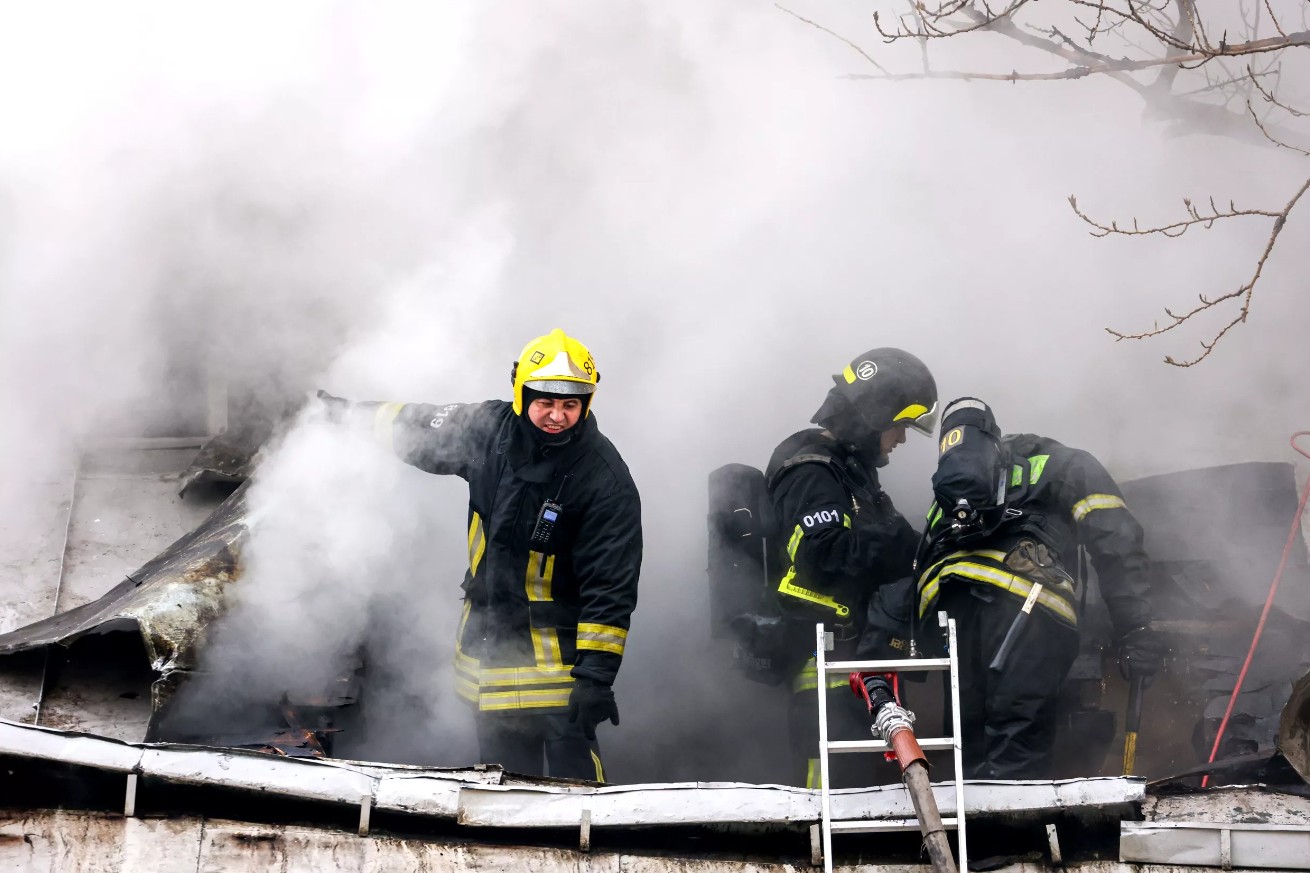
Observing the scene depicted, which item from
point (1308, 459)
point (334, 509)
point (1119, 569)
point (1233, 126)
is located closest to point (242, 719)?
point (334, 509)

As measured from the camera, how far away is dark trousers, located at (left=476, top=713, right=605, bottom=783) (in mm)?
4688

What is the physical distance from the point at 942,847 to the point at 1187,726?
9.01ft

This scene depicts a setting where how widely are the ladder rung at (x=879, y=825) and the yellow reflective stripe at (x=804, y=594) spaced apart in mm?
1478

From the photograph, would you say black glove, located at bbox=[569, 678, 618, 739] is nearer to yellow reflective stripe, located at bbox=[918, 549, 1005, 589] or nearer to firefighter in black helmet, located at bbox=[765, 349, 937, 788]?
firefighter in black helmet, located at bbox=[765, 349, 937, 788]

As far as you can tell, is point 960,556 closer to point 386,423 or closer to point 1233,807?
point 1233,807

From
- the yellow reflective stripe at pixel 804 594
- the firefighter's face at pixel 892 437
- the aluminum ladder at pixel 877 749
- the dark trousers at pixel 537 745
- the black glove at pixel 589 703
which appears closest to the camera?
the aluminum ladder at pixel 877 749

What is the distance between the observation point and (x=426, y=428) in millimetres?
4977

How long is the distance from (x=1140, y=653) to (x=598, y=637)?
6.54 ft

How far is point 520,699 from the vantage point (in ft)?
15.5

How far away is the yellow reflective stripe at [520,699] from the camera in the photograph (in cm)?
472

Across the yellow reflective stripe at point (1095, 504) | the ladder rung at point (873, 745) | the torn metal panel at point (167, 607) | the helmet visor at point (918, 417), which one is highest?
the helmet visor at point (918, 417)

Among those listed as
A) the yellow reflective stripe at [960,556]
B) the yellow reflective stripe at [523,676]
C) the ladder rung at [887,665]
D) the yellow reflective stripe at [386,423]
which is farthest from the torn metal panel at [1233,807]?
the yellow reflective stripe at [386,423]

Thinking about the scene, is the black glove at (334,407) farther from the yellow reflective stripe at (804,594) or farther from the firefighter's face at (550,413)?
the yellow reflective stripe at (804,594)

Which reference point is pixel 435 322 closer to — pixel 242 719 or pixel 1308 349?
pixel 242 719
